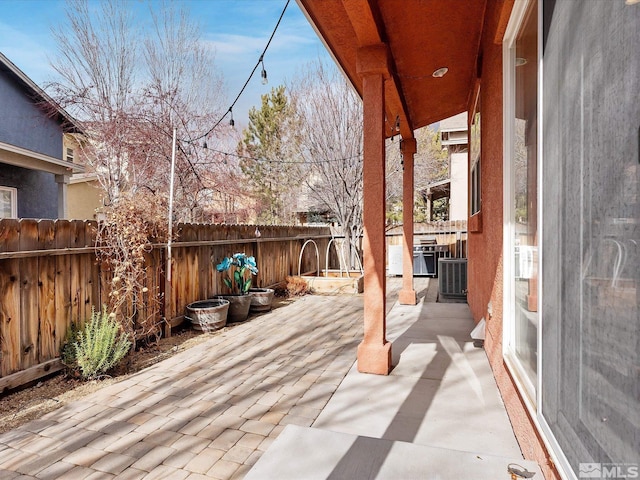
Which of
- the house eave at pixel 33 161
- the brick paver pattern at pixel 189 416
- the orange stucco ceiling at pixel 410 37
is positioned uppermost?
the orange stucco ceiling at pixel 410 37

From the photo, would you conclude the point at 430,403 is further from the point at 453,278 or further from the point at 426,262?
the point at 426,262

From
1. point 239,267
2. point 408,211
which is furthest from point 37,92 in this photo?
point 408,211

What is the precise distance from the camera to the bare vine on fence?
3.71 metres

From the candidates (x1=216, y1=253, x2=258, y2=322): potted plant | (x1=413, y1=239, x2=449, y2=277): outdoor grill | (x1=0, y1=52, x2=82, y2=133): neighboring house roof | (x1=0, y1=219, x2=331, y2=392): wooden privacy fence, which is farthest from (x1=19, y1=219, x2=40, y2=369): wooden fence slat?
(x1=413, y1=239, x2=449, y2=277): outdoor grill

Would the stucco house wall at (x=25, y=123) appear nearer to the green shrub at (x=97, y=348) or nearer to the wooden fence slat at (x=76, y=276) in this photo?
the wooden fence slat at (x=76, y=276)

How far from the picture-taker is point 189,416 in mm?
2541

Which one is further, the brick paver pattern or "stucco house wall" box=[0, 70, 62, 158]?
"stucco house wall" box=[0, 70, 62, 158]

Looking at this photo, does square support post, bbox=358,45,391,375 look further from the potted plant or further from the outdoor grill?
the outdoor grill

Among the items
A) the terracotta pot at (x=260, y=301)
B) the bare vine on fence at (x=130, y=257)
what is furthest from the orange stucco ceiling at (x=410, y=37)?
the terracotta pot at (x=260, y=301)

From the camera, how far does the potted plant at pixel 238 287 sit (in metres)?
5.23

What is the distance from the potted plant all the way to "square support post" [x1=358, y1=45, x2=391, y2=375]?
2511 millimetres

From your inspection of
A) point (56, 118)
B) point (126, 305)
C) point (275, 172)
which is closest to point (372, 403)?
point (126, 305)

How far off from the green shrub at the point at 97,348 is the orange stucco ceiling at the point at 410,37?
10.2 ft

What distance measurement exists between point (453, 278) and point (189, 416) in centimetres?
510
